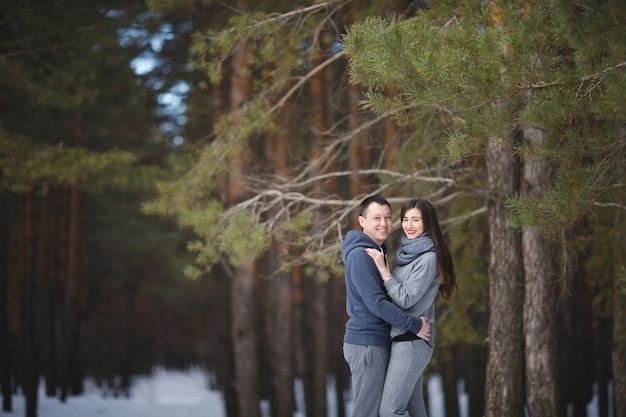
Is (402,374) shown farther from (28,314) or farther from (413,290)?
(28,314)

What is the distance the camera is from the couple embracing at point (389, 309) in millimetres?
3961

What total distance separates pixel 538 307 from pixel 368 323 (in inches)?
118

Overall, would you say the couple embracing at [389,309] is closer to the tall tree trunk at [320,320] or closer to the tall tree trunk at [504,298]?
the tall tree trunk at [504,298]

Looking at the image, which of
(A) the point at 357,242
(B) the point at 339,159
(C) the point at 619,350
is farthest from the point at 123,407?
(A) the point at 357,242

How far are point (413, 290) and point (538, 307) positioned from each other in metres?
2.94

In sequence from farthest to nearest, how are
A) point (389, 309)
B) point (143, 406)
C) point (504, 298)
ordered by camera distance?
point (143, 406) < point (504, 298) < point (389, 309)

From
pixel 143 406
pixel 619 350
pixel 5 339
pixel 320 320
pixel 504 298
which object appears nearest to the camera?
pixel 504 298

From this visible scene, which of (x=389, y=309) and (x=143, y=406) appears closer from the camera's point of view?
(x=389, y=309)

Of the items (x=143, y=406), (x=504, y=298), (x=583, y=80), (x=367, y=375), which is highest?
(x=583, y=80)

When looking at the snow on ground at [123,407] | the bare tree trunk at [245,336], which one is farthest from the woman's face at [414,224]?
the snow on ground at [123,407]

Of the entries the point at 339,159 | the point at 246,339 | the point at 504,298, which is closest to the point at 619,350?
the point at 504,298

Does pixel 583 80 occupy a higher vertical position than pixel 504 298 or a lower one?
higher

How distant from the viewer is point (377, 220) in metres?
4.14

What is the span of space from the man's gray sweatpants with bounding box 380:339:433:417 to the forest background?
118cm
